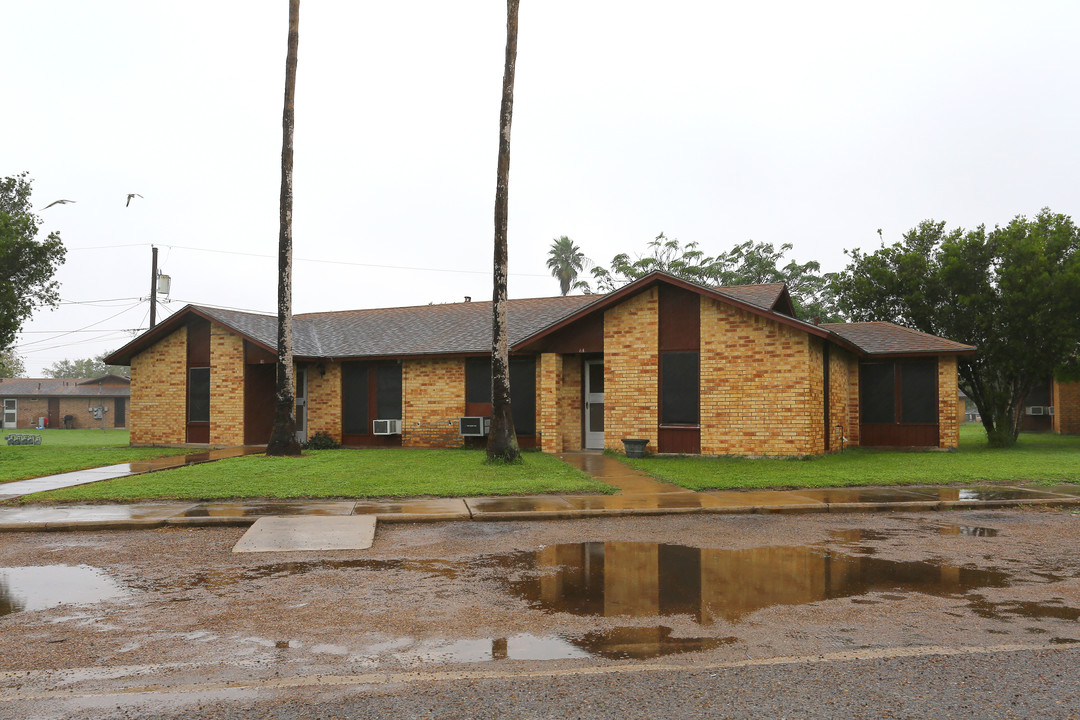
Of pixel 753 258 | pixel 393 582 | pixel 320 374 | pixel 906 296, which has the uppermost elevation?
pixel 753 258

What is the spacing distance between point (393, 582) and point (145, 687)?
264 cm

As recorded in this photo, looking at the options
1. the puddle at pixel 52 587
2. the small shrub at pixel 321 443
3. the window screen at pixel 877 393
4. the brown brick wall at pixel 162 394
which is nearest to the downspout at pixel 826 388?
the window screen at pixel 877 393

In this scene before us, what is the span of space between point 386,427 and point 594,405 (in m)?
6.01

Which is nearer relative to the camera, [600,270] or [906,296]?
[906,296]

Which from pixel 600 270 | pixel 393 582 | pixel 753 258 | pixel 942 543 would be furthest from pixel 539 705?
pixel 600 270

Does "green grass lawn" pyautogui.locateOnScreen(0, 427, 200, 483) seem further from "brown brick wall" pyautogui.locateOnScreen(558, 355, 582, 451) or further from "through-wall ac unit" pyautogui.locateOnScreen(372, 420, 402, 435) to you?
"brown brick wall" pyautogui.locateOnScreen(558, 355, 582, 451)

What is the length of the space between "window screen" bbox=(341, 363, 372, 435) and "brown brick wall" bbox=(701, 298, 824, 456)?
33.5 feet

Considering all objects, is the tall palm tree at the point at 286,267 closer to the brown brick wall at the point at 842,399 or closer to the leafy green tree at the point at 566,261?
the brown brick wall at the point at 842,399

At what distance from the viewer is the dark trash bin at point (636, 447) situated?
17.6 m

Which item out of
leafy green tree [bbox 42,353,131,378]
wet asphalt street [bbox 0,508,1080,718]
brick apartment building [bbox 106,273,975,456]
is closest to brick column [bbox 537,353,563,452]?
brick apartment building [bbox 106,273,975,456]

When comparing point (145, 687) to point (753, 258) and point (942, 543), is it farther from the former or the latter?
point (753, 258)

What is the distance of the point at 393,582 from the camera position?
22.0 ft

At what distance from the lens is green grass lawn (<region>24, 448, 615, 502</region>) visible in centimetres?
1169

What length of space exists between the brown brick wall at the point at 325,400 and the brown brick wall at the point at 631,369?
866cm
